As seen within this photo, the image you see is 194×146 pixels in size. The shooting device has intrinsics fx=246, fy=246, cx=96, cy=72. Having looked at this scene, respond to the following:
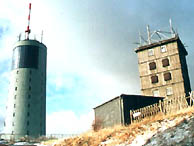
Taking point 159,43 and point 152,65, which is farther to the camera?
point 159,43

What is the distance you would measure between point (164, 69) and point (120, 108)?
60.2ft

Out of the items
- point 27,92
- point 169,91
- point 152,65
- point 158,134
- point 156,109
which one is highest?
point 152,65

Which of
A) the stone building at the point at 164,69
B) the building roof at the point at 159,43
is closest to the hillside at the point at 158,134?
the stone building at the point at 164,69

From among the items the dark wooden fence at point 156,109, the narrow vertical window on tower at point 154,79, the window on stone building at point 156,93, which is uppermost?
the narrow vertical window on tower at point 154,79

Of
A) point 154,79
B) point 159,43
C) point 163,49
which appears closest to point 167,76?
point 154,79

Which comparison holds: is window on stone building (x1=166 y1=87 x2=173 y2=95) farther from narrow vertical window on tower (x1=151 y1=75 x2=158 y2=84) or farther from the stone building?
narrow vertical window on tower (x1=151 y1=75 x2=158 y2=84)

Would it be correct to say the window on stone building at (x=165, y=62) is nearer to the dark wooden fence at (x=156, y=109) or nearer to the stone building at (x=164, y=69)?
the stone building at (x=164, y=69)

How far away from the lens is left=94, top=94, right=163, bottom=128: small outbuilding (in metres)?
29.7

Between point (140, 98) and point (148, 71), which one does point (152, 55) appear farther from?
point (140, 98)

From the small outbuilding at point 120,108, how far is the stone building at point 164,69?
11093 millimetres

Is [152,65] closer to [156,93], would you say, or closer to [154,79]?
[154,79]

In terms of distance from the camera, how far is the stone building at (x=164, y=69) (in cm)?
4312

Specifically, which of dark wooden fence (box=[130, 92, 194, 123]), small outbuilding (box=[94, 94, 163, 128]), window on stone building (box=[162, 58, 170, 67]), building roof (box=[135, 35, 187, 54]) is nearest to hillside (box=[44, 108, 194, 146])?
dark wooden fence (box=[130, 92, 194, 123])

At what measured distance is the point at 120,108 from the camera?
30.0 meters
